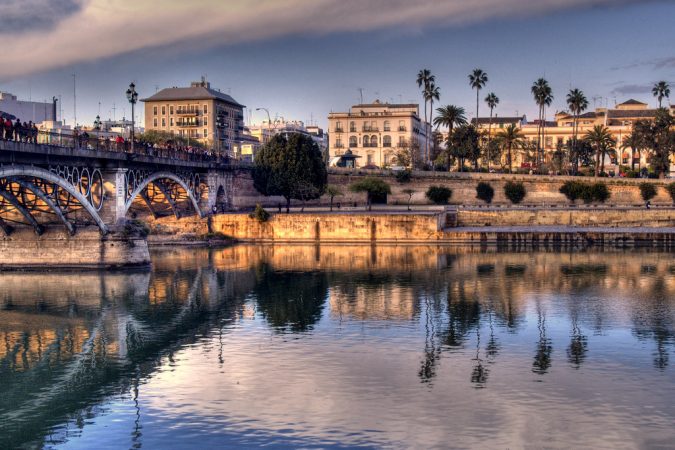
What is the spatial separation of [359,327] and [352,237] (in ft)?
162

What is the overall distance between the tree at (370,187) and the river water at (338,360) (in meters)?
51.0

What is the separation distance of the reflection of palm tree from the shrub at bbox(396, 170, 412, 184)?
79499 millimetres

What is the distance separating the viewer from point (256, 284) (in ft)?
199

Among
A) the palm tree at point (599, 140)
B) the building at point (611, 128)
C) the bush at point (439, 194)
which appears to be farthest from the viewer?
the building at point (611, 128)

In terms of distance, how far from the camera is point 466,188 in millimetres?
121062

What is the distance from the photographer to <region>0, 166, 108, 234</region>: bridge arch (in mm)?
49000

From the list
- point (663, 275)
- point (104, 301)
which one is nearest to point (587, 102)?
point (663, 275)

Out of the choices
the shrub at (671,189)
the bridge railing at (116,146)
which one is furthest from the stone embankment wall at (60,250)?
the shrub at (671,189)

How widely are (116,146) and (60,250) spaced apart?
986 cm

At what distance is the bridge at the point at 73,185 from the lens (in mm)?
52125

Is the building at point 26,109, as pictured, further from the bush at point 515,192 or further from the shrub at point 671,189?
the shrub at point 671,189

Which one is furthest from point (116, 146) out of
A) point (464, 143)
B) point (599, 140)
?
point (599, 140)

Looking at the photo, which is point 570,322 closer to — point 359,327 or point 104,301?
point 359,327

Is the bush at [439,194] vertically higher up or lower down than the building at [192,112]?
lower down
